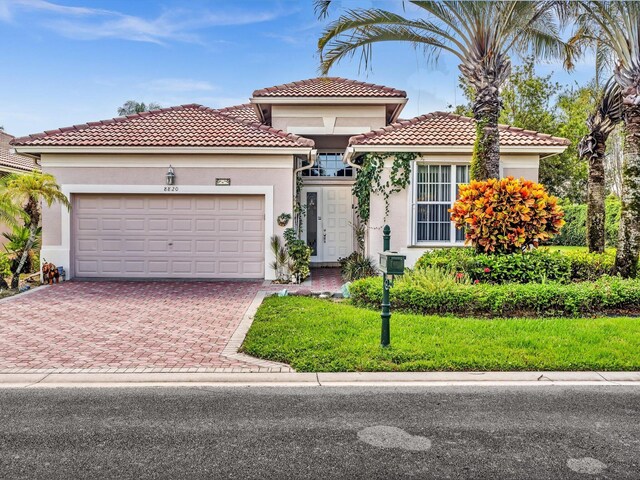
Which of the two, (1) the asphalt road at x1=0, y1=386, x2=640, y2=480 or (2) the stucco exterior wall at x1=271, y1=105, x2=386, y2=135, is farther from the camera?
(2) the stucco exterior wall at x1=271, y1=105, x2=386, y2=135

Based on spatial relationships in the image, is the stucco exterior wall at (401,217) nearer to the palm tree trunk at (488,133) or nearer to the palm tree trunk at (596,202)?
the palm tree trunk at (488,133)

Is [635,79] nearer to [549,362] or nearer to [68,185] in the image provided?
[549,362]

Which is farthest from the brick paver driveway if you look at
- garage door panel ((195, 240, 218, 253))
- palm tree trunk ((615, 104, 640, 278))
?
palm tree trunk ((615, 104, 640, 278))

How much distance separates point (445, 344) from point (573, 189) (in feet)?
87.0

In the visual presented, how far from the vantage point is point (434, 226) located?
14000 millimetres

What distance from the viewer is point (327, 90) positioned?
16844mm

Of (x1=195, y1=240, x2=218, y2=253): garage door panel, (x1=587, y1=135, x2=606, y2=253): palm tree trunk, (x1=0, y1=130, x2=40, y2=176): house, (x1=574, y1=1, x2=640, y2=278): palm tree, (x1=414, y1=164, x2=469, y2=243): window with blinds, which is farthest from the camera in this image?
(x1=0, y1=130, x2=40, y2=176): house

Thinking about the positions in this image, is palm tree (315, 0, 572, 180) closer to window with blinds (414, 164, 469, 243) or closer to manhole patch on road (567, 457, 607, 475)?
window with blinds (414, 164, 469, 243)

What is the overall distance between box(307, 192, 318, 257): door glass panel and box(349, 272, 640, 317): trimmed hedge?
725 cm

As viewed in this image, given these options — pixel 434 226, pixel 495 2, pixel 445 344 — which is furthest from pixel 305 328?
pixel 495 2

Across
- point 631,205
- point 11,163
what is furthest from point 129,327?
point 11,163

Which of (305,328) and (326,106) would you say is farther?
(326,106)

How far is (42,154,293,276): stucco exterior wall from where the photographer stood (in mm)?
13453

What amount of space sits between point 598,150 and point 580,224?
11507 millimetres
